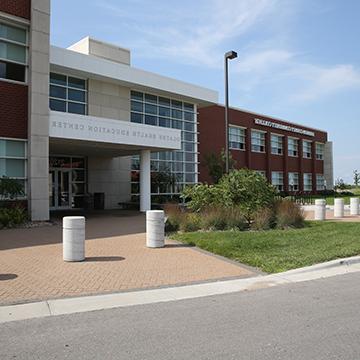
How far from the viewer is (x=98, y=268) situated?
30.3 ft

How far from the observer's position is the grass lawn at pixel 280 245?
10016mm

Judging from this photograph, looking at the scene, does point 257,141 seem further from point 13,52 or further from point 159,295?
point 159,295

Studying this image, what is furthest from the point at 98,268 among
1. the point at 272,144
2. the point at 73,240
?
the point at 272,144

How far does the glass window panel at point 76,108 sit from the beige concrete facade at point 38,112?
521 centimetres

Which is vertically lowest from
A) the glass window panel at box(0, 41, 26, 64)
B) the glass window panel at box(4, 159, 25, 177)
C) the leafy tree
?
the leafy tree

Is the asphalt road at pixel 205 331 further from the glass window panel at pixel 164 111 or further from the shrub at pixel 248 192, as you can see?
the glass window panel at pixel 164 111

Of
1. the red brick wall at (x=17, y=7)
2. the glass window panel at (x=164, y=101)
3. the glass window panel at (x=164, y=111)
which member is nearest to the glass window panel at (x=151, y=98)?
the glass window panel at (x=164, y=101)

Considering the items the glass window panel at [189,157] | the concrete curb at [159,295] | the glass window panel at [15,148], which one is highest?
the glass window panel at [189,157]

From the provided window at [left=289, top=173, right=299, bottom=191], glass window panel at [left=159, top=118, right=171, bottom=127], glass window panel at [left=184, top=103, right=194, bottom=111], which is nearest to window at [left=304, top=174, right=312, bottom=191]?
window at [left=289, top=173, right=299, bottom=191]

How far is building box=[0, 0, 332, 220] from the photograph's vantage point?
718 inches

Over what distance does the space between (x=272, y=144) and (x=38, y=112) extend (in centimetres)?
3090

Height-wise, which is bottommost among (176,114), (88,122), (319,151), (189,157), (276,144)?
(189,157)

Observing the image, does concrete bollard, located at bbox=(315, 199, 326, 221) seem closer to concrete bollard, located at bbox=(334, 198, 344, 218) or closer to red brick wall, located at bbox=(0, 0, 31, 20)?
concrete bollard, located at bbox=(334, 198, 344, 218)

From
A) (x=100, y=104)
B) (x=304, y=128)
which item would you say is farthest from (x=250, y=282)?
(x=304, y=128)
